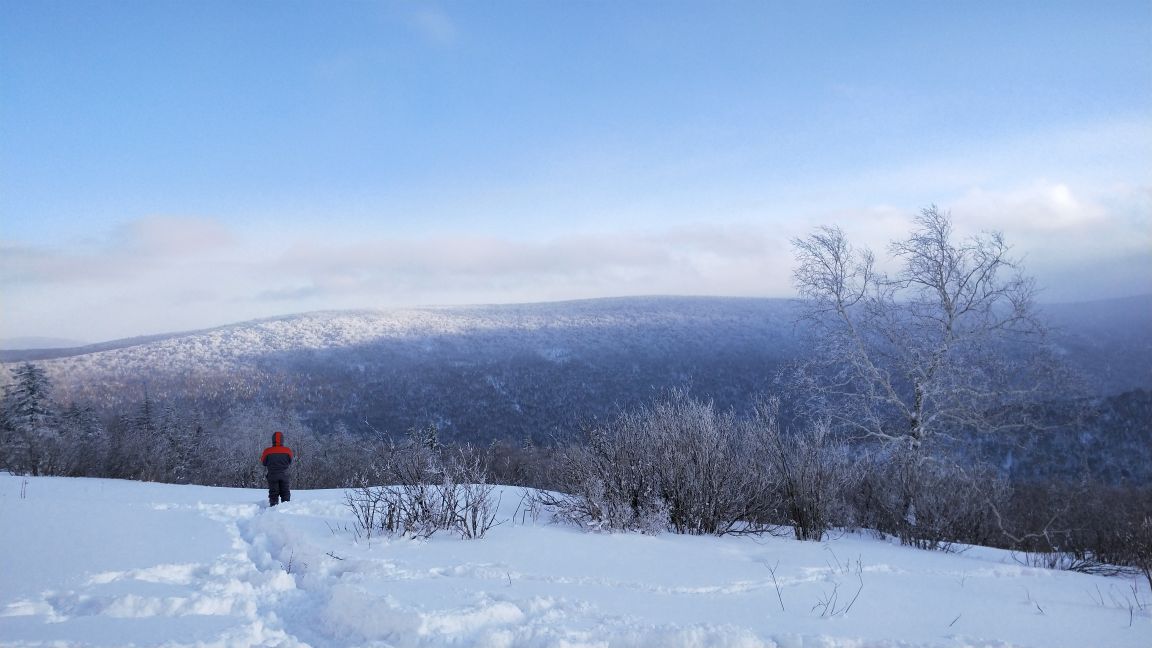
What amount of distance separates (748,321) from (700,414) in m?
110

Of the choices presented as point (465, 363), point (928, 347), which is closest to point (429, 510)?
point (928, 347)

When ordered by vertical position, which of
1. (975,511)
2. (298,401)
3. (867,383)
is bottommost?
(298,401)

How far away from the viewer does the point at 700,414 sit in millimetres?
9984

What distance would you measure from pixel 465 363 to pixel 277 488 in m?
86.6

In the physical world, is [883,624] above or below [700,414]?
below

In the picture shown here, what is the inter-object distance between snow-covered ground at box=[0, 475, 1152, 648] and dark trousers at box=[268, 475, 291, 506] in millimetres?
2755

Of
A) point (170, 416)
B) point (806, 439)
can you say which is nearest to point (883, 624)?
point (806, 439)

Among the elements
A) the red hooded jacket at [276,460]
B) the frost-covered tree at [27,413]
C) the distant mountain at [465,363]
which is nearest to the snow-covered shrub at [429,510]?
the red hooded jacket at [276,460]

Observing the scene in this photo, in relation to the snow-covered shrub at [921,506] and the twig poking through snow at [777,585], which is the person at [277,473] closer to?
the twig poking through snow at [777,585]

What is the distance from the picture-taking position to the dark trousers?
1106cm

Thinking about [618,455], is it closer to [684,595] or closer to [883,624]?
[684,595]

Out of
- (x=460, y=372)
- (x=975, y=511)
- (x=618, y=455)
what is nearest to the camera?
(x=618, y=455)

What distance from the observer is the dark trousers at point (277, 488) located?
1106 cm

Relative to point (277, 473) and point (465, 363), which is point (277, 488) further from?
point (465, 363)
